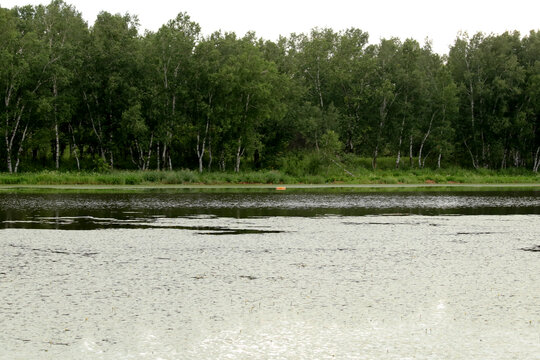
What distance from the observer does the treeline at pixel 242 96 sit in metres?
60.6

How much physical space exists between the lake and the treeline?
37091mm

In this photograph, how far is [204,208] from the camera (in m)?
27.4

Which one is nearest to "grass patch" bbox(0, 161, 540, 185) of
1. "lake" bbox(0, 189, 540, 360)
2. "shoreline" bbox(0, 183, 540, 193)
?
"shoreline" bbox(0, 183, 540, 193)

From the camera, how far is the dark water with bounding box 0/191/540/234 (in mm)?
21672

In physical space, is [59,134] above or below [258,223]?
above

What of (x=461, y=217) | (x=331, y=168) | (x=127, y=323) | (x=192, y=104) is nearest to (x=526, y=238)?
(x=461, y=217)

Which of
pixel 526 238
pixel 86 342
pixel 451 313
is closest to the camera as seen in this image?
pixel 86 342

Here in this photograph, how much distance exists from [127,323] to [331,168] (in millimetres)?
46533

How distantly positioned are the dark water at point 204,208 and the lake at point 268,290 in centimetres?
48

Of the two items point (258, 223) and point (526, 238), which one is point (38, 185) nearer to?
point (258, 223)

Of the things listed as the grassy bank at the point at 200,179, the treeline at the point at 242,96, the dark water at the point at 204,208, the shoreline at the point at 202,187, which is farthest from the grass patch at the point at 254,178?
the dark water at the point at 204,208

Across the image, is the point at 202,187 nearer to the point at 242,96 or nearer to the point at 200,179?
the point at 200,179

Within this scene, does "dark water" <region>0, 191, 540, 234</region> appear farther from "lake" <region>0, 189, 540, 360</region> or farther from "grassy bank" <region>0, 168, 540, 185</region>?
"grassy bank" <region>0, 168, 540, 185</region>

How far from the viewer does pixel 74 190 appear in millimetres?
40250
